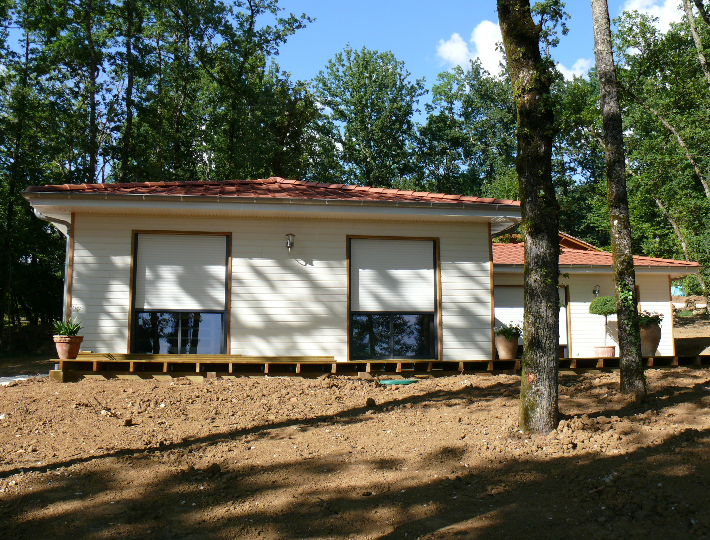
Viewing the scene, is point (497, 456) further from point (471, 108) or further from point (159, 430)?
point (471, 108)

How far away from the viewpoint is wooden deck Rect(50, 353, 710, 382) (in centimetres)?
848

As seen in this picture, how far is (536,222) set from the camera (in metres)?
5.21

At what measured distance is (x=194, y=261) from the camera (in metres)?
9.35

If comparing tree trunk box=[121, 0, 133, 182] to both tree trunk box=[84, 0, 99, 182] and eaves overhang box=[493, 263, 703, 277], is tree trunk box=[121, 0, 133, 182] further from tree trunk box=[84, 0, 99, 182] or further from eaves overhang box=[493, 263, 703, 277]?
eaves overhang box=[493, 263, 703, 277]

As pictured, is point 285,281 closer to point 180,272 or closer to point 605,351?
point 180,272

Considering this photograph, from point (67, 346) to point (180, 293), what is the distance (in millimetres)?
1892

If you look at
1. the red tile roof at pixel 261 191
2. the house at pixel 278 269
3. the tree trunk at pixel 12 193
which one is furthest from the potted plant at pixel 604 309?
the tree trunk at pixel 12 193

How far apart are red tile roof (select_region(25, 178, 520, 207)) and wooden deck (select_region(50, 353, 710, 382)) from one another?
2.66m

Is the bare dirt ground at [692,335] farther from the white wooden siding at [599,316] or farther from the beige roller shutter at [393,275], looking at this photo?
the beige roller shutter at [393,275]

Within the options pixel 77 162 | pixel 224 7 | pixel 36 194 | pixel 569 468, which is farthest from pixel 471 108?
pixel 569 468

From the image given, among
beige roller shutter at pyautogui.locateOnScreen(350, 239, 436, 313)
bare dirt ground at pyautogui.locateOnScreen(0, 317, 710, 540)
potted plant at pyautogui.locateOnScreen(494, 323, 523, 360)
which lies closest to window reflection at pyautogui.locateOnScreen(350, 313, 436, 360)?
beige roller shutter at pyautogui.locateOnScreen(350, 239, 436, 313)

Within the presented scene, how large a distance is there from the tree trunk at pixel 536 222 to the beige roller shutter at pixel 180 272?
569cm

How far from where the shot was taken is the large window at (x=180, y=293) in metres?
9.22

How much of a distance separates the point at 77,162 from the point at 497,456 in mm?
22645
